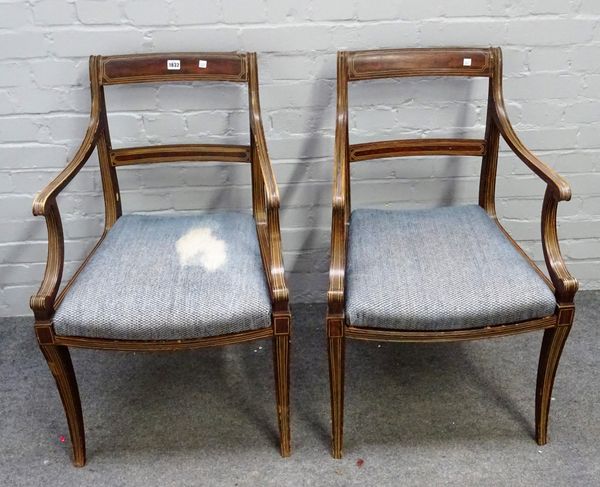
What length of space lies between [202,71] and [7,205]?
0.71 m

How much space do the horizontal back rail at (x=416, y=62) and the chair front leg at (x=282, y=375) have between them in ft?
2.12

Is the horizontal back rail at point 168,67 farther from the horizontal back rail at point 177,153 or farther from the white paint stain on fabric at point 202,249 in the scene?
the white paint stain on fabric at point 202,249

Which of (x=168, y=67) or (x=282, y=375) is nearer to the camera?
(x=282, y=375)

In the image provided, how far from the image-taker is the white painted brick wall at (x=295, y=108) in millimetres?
1682

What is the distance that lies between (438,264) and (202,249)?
53 cm

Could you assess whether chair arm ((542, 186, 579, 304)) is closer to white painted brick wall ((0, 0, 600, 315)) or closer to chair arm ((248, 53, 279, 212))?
white painted brick wall ((0, 0, 600, 315))

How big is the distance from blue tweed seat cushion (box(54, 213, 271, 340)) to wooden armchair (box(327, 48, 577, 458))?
195 mm

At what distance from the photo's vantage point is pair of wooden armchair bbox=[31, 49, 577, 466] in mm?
1361

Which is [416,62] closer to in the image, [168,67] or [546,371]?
[168,67]

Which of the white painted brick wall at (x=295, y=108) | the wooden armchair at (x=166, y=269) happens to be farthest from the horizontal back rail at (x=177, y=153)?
the white painted brick wall at (x=295, y=108)

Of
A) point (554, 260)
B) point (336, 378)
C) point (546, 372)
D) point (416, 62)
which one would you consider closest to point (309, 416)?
point (336, 378)

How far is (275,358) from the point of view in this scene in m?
1.45

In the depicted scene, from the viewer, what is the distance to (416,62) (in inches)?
64.6

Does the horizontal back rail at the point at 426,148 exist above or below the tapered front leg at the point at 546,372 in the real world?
above
